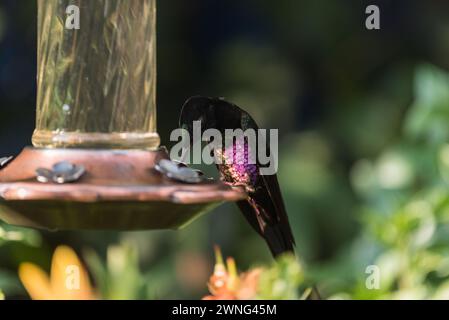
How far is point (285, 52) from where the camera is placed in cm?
456

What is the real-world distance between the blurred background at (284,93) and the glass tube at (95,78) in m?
1.61

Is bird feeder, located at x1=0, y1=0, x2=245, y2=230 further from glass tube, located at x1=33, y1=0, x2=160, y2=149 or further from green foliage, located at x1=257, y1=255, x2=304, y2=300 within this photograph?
green foliage, located at x1=257, y1=255, x2=304, y2=300

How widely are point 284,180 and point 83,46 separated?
6.84 ft

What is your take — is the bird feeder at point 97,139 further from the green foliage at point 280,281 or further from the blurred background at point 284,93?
the blurred background at point 284,93

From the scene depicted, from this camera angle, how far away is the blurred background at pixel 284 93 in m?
4.12

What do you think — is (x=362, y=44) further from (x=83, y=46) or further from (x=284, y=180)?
(x=83, y=46)

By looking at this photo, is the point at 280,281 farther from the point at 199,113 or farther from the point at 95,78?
the point at 95,78

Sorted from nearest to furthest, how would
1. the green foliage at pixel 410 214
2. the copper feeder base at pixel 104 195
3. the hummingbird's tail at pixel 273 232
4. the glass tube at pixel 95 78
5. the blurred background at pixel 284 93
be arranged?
1. the copper feeder base at pixel 104 195
2. the glass tube at pixel 95 78
3. the hummingbird's tail at pixel 273 232
4. the green foliage at pixel 410 214
5. the blurred background at pixel 284 93

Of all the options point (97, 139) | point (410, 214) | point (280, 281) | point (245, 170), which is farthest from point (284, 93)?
point (97, 139)

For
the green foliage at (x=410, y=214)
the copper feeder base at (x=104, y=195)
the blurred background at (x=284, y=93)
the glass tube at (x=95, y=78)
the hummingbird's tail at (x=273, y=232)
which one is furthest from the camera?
the blurred background at (x=284, y=93)

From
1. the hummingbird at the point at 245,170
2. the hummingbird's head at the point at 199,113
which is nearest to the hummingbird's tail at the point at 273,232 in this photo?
the hummingbird at the point at 245,170

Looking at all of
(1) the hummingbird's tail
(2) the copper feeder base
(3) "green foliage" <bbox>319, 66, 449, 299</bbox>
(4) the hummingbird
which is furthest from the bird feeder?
(3) "green foliage" <bbox>319, 66, 449, 299</bbox>

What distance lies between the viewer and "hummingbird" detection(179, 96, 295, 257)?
234 centimetres

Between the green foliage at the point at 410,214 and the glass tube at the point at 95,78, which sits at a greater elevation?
the glass tube at the point at 95,78
